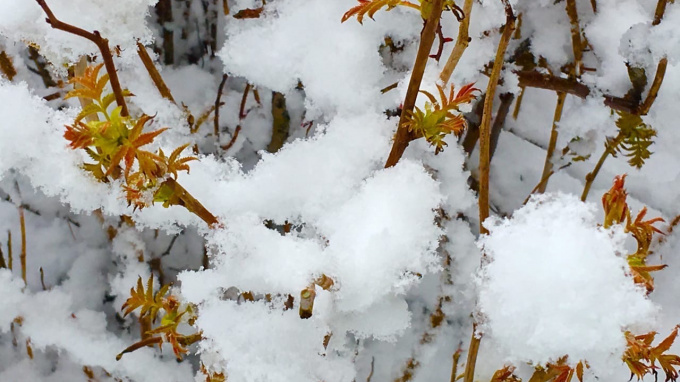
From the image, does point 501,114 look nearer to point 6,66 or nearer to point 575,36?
point 575,36

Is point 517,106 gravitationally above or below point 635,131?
above

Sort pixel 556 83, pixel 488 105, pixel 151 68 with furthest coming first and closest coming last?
pixel 556 83, pixel 151 68, pixel 488 105

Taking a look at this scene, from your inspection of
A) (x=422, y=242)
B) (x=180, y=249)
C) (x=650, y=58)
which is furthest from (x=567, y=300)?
(x=180, y=249)

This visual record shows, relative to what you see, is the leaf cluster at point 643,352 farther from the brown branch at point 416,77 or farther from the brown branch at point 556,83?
the brown branch at point 556,83

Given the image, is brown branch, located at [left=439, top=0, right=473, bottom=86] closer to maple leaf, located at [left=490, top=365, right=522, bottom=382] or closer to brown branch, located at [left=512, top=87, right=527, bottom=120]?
maple leaf, located at [left=490, top=365, right=522, bottom=382]

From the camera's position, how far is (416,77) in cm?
47

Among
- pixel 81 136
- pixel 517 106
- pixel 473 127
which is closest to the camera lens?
pixel 81 136

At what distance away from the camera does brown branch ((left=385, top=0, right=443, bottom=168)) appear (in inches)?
16.7

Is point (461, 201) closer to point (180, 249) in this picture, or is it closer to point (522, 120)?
point (522, 120)

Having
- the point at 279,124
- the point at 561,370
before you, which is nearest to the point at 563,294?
the point at 561,370

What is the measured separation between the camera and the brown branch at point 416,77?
1.39 feet

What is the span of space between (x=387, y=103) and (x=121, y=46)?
1.05ft

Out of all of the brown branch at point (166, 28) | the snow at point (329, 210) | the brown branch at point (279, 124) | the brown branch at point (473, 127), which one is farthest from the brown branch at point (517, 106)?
the brown branch at point (166, 28)

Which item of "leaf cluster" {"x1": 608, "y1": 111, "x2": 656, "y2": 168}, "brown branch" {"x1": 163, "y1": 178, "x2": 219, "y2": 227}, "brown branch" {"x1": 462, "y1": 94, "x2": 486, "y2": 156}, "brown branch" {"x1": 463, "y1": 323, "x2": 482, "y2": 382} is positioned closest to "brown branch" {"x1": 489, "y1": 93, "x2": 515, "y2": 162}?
"brown branch" {"x1": 462, "y1": 94, "x2": 486, "y2": 156}
